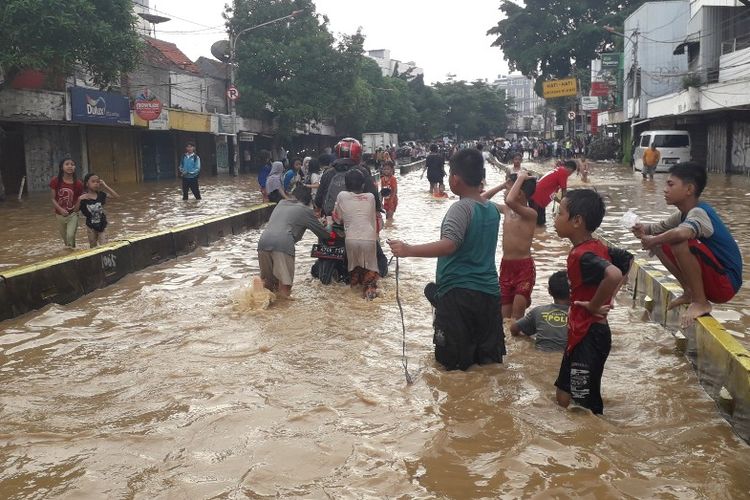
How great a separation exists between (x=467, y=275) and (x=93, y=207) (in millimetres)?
6783

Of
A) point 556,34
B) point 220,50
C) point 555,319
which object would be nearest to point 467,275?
point 555,319

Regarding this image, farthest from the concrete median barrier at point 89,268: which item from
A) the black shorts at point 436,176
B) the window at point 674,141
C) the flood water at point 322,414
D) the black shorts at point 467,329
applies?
→ the window at point 674,141

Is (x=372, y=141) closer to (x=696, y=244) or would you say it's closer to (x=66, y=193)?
(x=66, y=193)

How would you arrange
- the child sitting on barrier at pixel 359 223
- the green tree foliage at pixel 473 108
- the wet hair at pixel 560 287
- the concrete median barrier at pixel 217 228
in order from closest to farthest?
the wet hair at pixel 560 287
the child sitting on barrier at pixel 359 223
the concrete median barrier at pixel 217 228
the green tree foliage at pixel 473 108

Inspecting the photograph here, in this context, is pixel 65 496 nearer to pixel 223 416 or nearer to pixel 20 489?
pixel 20 489

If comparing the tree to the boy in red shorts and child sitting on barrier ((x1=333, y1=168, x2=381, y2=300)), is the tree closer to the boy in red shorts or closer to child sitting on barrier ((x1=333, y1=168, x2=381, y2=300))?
child sitting on barrier ((x1=333, y1=168, x2=381, y2=300))

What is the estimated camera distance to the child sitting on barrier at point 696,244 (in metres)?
4.64

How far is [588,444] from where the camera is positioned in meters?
3.94

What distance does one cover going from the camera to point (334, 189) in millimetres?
8680

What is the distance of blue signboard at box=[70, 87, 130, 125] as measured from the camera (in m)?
22.4

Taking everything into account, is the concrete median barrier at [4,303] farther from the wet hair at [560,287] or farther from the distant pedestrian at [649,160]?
the distant pedestrian at [649,160]

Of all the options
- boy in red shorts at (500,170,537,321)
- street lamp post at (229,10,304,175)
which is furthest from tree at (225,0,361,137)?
boy in red shorts at (500,170,537,321)

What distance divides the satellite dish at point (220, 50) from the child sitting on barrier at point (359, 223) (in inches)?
1256

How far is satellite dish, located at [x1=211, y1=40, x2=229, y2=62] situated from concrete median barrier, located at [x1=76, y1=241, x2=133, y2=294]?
98.8 ft
